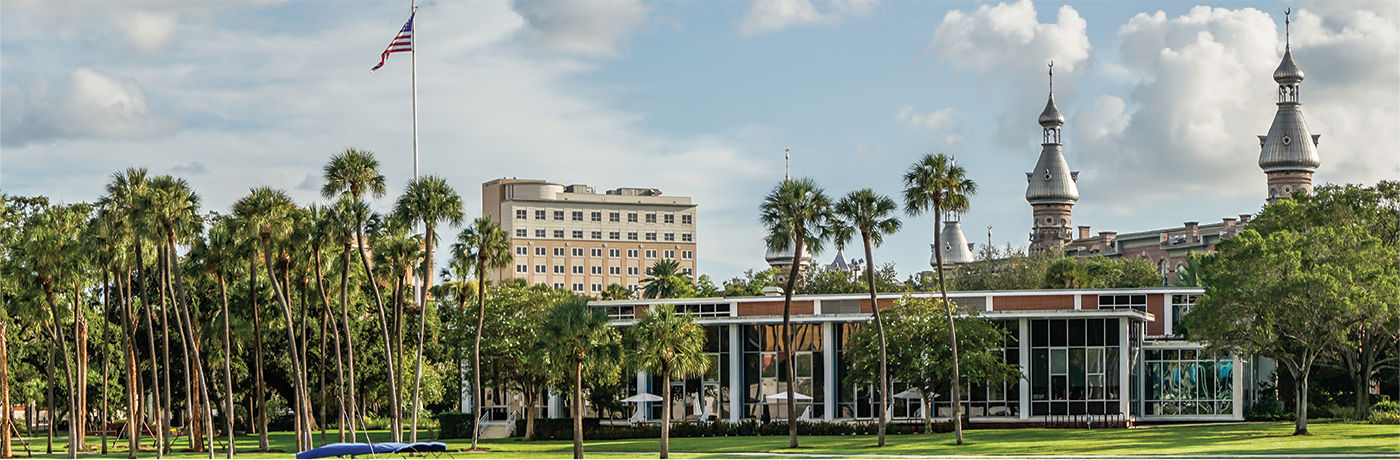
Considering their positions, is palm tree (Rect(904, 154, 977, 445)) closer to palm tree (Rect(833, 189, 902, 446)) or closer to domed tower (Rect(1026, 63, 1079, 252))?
palm tree (Rect(833, 189, 902, 446))

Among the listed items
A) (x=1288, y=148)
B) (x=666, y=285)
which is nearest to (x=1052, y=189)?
(x=1288, y=148)

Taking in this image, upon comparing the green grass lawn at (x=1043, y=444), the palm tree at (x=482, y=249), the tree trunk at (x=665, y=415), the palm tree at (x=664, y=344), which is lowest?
the green grass lawn at (x=1043, y=444)

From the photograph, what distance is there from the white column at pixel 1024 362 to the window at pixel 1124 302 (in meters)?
6.09

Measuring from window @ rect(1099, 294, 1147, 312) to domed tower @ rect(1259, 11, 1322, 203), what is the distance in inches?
3523

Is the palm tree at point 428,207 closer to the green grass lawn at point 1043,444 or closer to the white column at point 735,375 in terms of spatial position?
the green grass lawn at point 1043,444

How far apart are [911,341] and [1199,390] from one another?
16139 millimetres

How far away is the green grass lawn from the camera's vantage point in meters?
49.6

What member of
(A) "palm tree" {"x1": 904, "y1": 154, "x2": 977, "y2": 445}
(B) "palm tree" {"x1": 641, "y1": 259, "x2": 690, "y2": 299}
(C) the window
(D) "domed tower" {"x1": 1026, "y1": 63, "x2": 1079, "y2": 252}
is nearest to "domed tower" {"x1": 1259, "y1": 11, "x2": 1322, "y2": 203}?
(D) "domed tower" {"x1": 1026, "y1": 63, "x2": 1079, "y2": 252}

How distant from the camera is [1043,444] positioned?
55375 mm

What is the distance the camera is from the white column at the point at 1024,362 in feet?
232

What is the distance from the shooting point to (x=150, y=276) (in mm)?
78500

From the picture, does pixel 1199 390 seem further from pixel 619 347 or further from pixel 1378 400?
pixel 619 347

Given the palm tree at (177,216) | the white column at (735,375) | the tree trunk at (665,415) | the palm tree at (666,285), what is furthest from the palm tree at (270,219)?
the palm tree at (666,285)

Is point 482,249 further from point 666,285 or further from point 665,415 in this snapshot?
point 666,285
